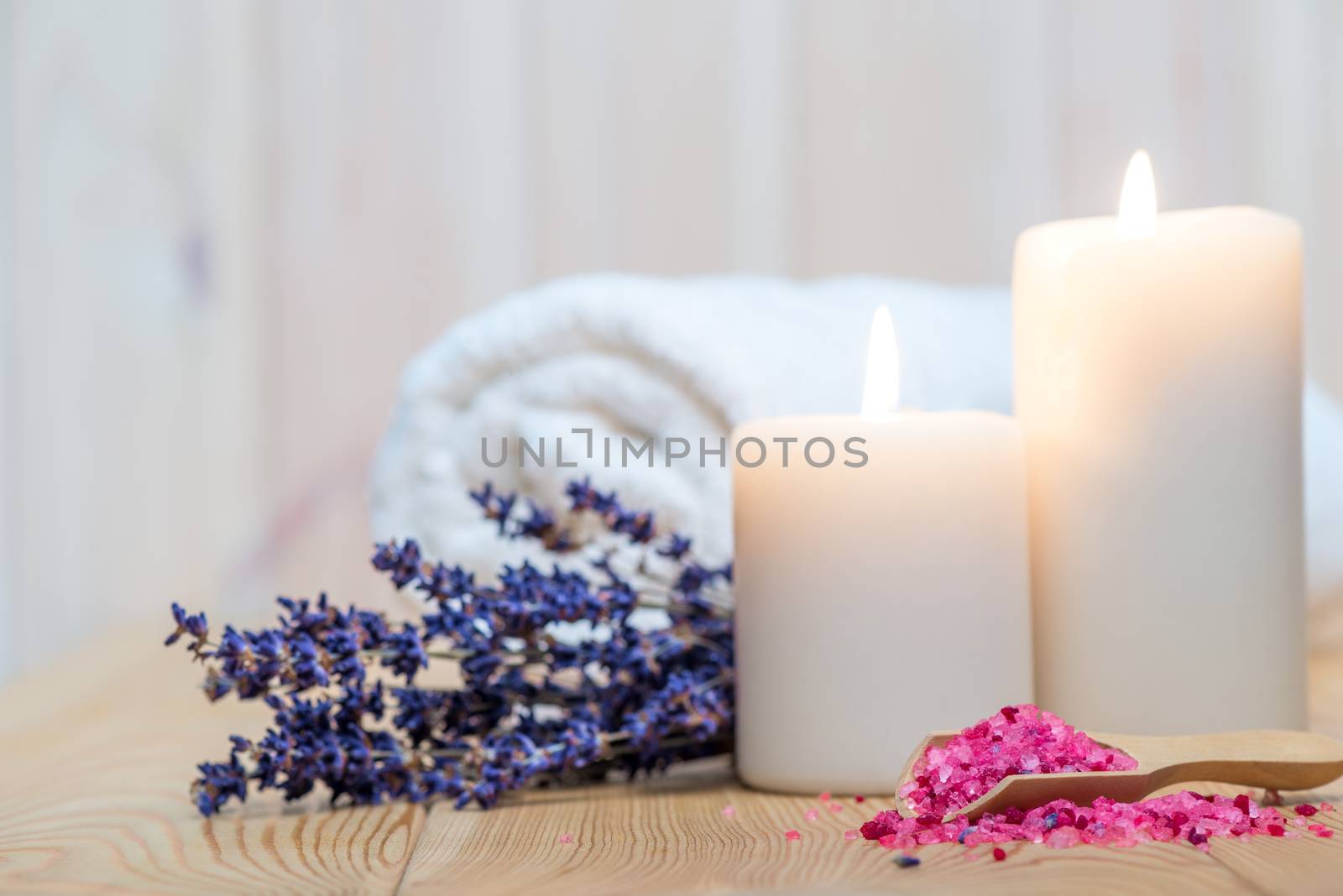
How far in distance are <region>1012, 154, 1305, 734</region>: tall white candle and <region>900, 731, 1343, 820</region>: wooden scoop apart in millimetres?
45

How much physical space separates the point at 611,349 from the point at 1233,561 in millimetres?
372

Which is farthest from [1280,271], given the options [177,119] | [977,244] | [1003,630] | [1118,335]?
[177,119]

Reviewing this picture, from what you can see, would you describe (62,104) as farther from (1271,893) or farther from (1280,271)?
(1271,893)

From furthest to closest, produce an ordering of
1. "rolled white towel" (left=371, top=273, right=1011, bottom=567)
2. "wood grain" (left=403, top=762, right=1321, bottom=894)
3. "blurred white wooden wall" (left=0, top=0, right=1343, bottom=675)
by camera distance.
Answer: "blurred white wooden wall" (left=0, top=0, right=1343, bottom=675)
"rolled white towel" (left=371, top=273, right=1011, bottom=567)
"wood grain" (left=403, top=762, right=1321, bottom=894)

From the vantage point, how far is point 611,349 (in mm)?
776

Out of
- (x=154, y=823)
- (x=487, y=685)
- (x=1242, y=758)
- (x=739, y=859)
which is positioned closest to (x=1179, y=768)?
(x=1242, y=758)

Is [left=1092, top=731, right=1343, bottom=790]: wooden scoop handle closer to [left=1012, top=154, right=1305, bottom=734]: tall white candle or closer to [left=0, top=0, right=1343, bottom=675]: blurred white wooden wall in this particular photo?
[left=1012, top=154, right=1305, bottom=734]: tall white candle

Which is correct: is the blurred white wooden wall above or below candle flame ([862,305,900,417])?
above

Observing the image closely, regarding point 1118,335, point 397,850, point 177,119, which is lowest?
point 397,850

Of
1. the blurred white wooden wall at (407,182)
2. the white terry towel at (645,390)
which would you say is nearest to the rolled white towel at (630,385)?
the white terry towel at (645,390)

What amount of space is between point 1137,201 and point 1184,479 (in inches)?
4.5

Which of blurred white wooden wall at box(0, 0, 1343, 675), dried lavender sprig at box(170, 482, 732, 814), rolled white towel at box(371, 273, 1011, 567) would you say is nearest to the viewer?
dried lavender sprig at box(170, 482, 732, 814)

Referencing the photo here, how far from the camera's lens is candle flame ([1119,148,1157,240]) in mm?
536

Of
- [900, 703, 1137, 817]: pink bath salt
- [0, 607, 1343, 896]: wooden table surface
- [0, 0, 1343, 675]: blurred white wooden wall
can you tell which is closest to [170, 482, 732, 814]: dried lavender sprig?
[0, 607, 1343, 896]: wooden table surface
